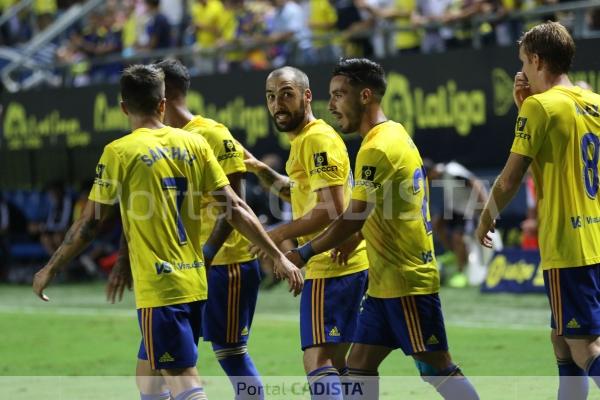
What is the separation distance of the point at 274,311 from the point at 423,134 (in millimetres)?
3868

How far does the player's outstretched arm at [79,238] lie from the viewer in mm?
6371

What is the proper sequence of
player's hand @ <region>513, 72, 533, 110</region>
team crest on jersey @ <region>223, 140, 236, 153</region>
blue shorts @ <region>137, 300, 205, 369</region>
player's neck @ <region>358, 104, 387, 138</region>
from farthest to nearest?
team crest on jersey @ <region>223, 140, 236, 153</region>
player's hand @ <region>513, 72, 533, 110</region>
player's neck @ <region>358, 104, 387, 138</region>
blue shorts @ <region>137, 300, 205, 369</region>

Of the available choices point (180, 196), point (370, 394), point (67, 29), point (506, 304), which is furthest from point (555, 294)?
point (67, 29)

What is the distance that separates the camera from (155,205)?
640 centimetres

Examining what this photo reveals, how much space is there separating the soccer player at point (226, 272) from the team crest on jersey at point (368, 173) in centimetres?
123

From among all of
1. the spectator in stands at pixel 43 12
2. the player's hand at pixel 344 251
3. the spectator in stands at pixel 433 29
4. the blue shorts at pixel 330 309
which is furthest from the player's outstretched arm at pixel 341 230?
the spectator in stands at pixel 43 12

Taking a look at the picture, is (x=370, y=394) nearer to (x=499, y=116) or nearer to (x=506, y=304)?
(x=506, y=304)

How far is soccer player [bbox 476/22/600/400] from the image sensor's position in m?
6.47

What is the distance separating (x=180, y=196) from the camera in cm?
647

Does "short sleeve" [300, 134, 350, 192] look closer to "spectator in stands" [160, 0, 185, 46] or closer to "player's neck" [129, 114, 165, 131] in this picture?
"player's neck" [129, 114, 165, 131]

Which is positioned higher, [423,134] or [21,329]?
[423,134]

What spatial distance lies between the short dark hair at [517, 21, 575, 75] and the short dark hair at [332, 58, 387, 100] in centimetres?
95

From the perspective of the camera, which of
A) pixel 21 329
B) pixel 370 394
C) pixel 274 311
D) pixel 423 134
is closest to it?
pixel 370 394

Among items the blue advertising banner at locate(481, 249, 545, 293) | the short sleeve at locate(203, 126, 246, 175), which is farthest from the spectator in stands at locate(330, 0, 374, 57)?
the short sleeve at locate(203, 126, 246, 175)
